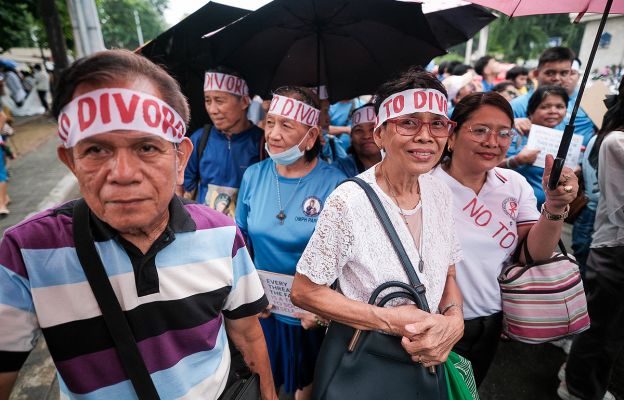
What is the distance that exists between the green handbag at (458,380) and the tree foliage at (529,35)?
38313mm

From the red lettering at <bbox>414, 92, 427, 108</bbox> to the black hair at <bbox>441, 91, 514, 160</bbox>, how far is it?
484mm

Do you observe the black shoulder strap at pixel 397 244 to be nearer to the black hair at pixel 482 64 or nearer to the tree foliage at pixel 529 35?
the black hair at pixel 482 64

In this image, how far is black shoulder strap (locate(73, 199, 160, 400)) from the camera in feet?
3.53

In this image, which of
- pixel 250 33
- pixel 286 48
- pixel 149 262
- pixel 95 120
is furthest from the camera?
pixel 286 48

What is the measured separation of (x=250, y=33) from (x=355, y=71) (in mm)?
899

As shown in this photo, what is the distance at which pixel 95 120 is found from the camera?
40.7 inches

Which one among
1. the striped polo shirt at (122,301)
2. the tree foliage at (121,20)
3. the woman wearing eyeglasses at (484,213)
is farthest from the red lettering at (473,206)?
the tree foliage at (121,20)

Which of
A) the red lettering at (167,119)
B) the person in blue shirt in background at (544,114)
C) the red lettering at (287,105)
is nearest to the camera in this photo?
the red lettering at (167,119)

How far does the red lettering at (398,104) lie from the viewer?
1.66 m

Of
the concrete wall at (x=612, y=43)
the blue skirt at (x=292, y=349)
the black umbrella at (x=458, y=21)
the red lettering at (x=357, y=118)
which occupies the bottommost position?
the blue skirt at (x=292, y=349)

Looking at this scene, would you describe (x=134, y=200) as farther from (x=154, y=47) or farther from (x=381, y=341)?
(x=154, y=47)

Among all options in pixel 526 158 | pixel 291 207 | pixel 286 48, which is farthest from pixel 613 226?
pixel 286 48

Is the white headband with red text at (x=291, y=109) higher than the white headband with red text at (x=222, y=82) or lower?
lower

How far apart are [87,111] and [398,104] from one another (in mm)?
1275
